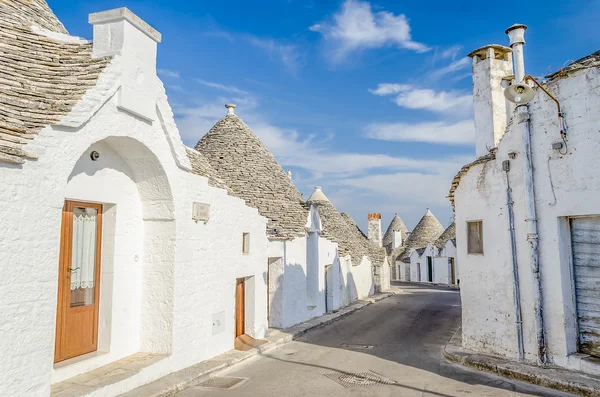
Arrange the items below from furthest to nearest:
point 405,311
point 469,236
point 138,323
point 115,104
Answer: point 405,311
point 469,236
point 138,323
point 115,104

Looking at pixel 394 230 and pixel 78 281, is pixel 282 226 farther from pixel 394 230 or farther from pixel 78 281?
pixel 394 230

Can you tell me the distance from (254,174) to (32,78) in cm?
897

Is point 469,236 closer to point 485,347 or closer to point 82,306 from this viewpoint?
point 485,347

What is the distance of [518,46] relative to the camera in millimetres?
9148

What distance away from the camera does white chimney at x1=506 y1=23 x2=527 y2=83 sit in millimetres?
8992

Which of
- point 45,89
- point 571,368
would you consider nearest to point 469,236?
point 571,368

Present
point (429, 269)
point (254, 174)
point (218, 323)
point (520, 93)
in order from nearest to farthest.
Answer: point (520, 93), point (218, 323), point (254, 174), point (429, 269)

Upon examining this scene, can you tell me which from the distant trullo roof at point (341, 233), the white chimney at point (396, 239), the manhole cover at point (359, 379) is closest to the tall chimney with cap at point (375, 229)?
the white chimney at point (396, 239)

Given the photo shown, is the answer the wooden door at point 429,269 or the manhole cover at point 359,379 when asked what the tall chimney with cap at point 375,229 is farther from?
the manhole cover at point 359,379

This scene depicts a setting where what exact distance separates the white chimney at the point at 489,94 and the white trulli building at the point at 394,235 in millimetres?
34200

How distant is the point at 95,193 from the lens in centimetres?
717

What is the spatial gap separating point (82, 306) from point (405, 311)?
1359 cm

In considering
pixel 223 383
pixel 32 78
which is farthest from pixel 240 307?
pixel 32 78

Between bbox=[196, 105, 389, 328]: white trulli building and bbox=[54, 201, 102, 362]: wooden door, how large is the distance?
5.51m
